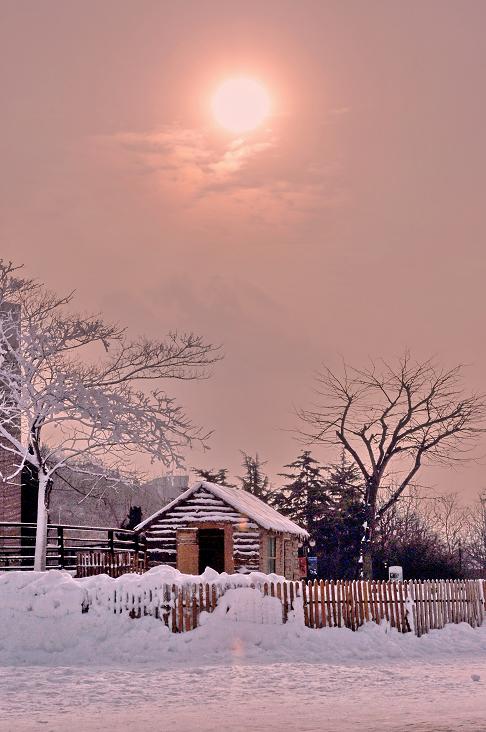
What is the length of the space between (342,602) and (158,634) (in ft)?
17.1

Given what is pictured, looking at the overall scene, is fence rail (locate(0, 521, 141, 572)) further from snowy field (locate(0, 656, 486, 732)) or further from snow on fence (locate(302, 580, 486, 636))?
snowy field (locate(0, 656, 486, 732))

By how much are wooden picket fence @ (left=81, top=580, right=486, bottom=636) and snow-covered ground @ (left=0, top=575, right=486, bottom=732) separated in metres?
0.45

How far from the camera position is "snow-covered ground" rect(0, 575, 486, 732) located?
1284 centimetres

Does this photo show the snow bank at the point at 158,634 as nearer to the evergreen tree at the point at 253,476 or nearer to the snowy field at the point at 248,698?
the snowy field at the point at 248,698

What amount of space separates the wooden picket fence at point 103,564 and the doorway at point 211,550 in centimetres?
524

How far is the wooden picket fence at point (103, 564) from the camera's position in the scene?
33375 millimetres

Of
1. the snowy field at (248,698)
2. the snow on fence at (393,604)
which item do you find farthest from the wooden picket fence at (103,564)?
the snowy field at (248,698)

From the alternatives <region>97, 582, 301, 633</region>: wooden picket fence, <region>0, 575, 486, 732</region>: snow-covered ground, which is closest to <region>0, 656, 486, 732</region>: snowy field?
<region>0, 575, 486, 732</region>: snow-covered ground

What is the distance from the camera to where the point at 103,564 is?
33562 millimetres

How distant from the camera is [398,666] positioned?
20.2 metres

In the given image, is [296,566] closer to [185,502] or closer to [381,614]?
[185,502]

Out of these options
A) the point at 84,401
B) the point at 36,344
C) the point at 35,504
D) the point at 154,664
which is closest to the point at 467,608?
the point at 154,664

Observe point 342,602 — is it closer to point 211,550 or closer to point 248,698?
point 248,698

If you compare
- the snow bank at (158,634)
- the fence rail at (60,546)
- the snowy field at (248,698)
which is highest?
the fence rail at (60,546)
